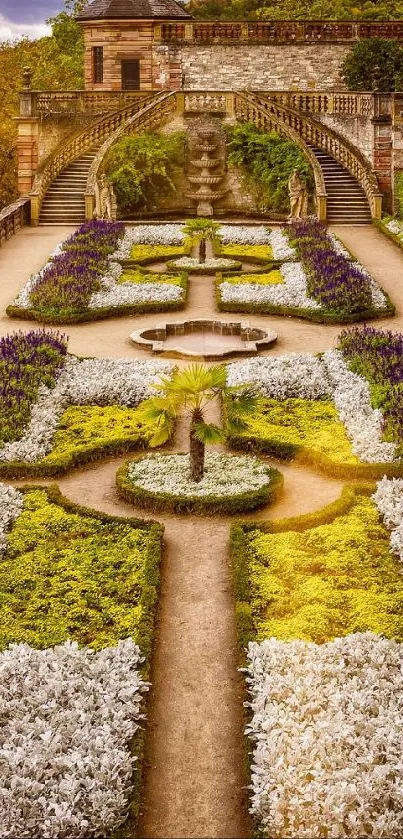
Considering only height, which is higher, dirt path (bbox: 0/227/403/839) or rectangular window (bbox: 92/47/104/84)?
rectangular window (bbox: 92/47/104/84)

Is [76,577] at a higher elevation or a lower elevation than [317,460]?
lower

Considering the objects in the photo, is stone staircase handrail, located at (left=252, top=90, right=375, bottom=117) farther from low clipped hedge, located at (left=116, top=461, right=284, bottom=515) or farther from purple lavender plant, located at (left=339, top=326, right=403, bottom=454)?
low clipped hedge, located at (left=116, top=461, right=284, bottom=515)

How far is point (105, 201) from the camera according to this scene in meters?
34.1

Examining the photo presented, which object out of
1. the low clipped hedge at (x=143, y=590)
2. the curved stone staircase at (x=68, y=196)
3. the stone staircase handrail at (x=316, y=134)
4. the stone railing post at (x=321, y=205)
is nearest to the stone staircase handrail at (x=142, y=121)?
the curved stone staircase at (x=68, y=196)

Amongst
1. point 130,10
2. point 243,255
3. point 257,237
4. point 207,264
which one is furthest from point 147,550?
point 130,10

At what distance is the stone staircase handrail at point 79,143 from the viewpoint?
3741 centimetres

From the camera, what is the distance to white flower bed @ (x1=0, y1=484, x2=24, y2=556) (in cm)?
1150

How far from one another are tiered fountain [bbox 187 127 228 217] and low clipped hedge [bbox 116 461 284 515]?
89.0 feet

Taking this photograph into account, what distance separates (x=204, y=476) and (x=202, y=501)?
85 centimetres

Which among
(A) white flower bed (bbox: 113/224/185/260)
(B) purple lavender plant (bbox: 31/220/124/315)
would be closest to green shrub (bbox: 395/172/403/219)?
(A) white flower bed (bbox: 113/224/185/260)

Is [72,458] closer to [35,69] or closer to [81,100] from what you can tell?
[81,100]

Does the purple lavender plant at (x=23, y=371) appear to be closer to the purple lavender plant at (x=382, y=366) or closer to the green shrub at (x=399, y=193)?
the purple lavender plant at (x=382, y=366)

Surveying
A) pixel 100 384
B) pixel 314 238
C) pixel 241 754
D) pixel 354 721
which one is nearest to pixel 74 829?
pixel 241 754

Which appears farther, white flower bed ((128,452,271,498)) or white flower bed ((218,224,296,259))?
white flower bed ((218,224,296,259))
